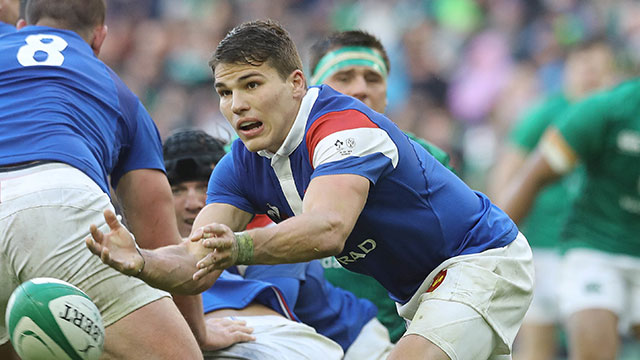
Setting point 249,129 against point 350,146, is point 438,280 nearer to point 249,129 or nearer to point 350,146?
point 350,146

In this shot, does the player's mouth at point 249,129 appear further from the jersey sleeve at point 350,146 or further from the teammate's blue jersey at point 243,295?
the teammate's blue jersey at point 243,295

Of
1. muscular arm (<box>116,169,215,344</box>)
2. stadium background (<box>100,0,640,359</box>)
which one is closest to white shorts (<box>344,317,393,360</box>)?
muscular arm (<box>116,169,215,344</box>)

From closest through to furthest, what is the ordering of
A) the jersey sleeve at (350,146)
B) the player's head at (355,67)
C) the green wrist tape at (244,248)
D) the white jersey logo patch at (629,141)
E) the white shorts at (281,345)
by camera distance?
the green wrist tape at (244,248), the jersey sleeve at (350,146), the white shorts at (281,345), the player's head at (355,67), the white jersey logo patch at (629,141)

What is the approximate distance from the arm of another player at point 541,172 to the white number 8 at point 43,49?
11.9 ft

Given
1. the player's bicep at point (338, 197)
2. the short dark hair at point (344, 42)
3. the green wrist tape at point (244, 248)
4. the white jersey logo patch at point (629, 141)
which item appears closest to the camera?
the green wrist tape at point (244, 248)

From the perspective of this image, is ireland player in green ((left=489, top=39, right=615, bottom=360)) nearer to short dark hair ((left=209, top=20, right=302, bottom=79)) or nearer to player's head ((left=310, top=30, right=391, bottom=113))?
player's head ((left=310, top=30, right=391, bottom=113))

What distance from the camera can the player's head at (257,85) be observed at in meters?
3.91

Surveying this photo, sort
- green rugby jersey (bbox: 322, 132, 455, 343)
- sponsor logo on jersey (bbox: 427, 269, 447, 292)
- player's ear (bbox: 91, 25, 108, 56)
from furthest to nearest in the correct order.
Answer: green rugby jersey (bbox: 322, 132, 455, 343)
player's ear (bbox: 91, 25, 108, 56)
sponsor logo on jersey (bbox: 427, 269, 447, 292)

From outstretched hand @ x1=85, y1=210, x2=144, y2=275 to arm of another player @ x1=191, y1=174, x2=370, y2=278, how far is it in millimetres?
212

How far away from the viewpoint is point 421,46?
1438cm

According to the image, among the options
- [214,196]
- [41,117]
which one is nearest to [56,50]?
[41,117]

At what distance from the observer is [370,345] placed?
197 inches

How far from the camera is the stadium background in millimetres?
A: 12945

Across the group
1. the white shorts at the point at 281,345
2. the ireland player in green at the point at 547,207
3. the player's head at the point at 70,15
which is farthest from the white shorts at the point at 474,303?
the ireland player in green at the point at 547,207
